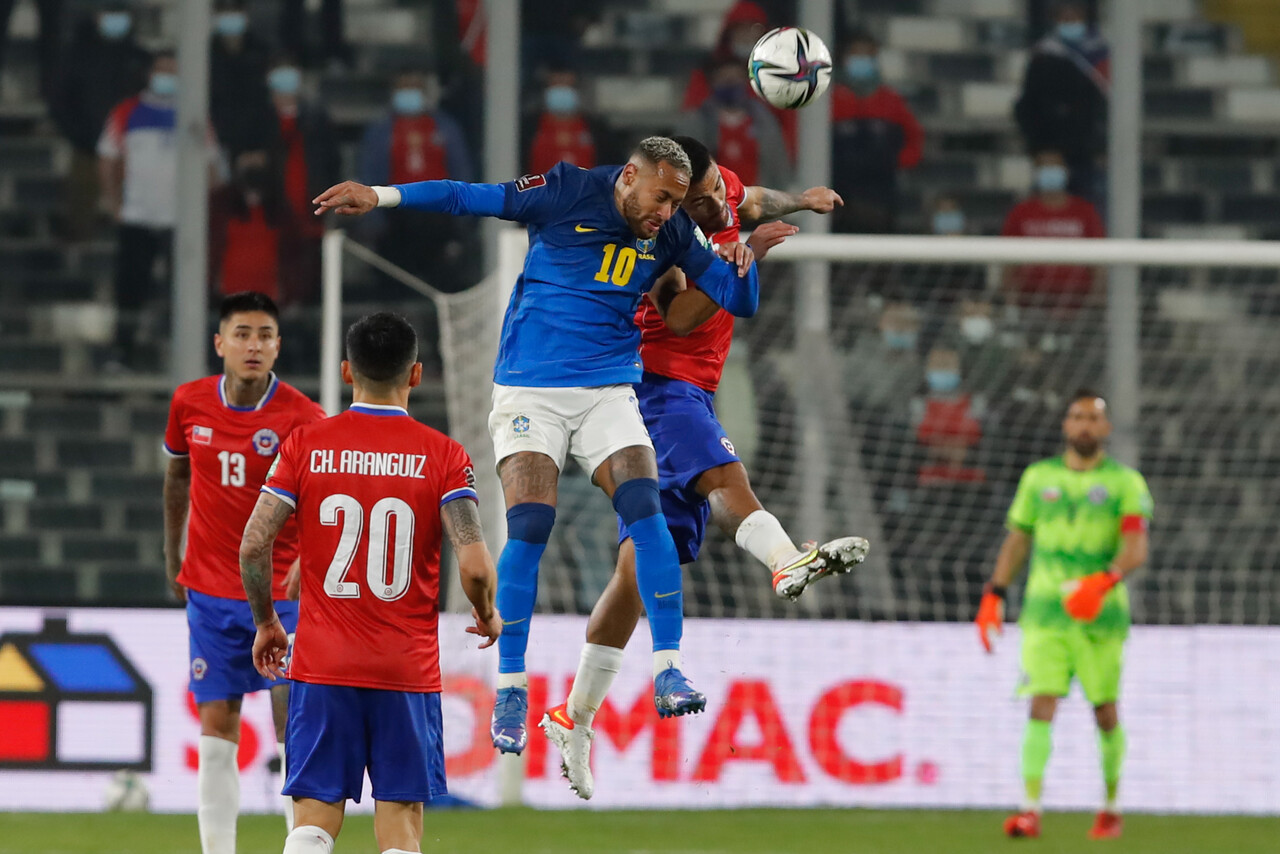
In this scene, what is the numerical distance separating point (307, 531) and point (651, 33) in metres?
9.39

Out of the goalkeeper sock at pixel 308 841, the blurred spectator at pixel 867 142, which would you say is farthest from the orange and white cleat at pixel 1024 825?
the blurred spectator at pixel 867 142

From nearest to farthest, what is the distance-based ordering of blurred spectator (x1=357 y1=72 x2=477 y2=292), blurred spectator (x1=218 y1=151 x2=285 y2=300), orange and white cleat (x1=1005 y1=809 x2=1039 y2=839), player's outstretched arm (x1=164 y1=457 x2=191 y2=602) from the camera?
player's outstretched arm (x1=164 y1=457 x2=191 y2=602)
orange and white cleat (x1=1005 y1=809 x2=1039 y2=839)
blurred spectator (x1=218 y1=151 x2=285 y2=300)
blurred spectator (x1=357 y1=72 x2=477 y2=292)

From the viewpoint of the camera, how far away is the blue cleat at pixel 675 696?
5.78 m

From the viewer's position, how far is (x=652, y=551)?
616 cm

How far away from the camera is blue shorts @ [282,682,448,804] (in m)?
5.14

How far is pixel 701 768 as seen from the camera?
10828 millimetres

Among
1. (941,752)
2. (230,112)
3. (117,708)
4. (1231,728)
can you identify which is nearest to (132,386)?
(230,112)

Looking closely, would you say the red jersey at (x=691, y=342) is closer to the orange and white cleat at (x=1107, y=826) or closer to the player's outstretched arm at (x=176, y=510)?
the player's outstretched arm at (x=176, y=510)

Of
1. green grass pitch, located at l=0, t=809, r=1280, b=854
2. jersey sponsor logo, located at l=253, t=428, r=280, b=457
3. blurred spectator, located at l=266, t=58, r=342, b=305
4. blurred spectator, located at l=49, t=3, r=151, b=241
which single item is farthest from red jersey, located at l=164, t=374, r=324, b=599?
blurred spectator, located at l=49, t=3, r=151, b=241

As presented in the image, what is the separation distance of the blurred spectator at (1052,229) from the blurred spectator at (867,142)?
2.83 feet

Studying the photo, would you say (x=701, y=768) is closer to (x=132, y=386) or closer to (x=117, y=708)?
(x=117, y=708)

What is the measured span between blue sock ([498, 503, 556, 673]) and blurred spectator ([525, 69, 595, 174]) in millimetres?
7022

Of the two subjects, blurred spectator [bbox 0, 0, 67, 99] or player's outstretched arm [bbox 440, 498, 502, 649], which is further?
blurred spectator [bbox 0, 0, 67, 99]

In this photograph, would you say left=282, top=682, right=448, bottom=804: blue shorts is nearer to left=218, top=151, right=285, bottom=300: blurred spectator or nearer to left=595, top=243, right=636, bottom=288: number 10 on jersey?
left=595, top=243, right=636, bottom=288: number 10 on jersey
